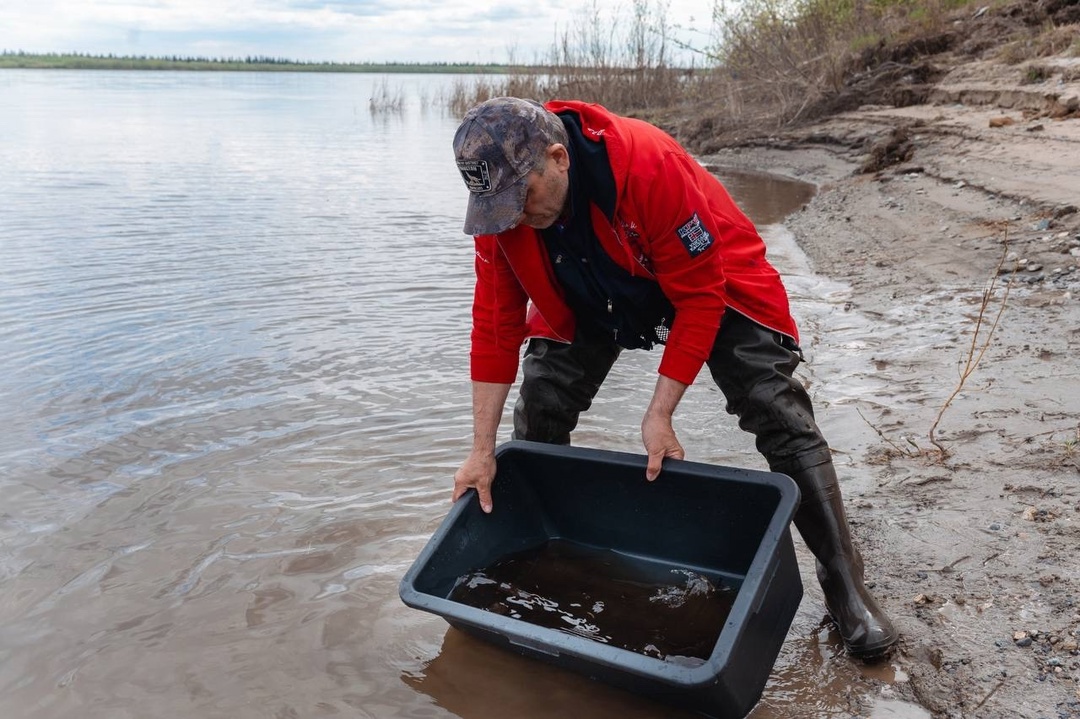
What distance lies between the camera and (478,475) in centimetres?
258

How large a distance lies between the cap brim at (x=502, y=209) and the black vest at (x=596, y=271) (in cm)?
15

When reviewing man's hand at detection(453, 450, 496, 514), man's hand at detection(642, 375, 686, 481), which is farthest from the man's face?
man's hand at detection(453, 450, 496, 514)

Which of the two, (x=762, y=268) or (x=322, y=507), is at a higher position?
(x=762, y=268)

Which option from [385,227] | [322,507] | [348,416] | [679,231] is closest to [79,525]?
[322,507]

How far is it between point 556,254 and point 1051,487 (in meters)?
1.80

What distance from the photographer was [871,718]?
7.23 ft

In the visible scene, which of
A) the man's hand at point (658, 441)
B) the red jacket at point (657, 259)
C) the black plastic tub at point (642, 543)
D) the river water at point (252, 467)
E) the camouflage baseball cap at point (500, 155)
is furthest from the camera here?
the river water at point (252, 467)

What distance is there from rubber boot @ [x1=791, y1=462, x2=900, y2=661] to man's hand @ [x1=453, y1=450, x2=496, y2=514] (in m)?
0.82

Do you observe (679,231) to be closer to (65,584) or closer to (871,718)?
(871,718)

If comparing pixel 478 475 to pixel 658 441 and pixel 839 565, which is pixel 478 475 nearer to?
pixel 658 441

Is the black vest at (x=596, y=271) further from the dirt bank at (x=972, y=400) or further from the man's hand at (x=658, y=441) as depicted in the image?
the dirt bank at (x=972, y=400)

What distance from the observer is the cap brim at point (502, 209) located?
2.11 meters

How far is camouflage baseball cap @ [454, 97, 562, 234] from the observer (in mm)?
2084

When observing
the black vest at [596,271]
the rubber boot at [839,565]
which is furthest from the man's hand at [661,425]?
the rubber boot at [839,565]
